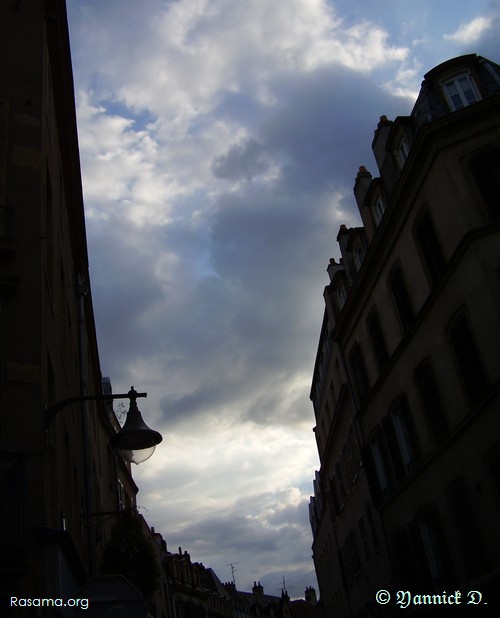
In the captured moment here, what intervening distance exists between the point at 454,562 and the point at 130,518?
9.36 meters

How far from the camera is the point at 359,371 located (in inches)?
1032

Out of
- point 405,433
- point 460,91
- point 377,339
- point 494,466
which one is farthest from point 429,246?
point 405,433

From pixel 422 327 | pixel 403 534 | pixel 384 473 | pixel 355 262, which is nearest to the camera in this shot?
pixel 422 327

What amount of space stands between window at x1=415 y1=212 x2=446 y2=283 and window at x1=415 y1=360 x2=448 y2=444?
111 inches

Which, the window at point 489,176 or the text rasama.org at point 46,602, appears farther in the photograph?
the window at point 489,176

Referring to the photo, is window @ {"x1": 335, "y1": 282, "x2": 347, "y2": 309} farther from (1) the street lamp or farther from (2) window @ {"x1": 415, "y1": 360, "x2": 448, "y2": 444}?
(1) the street lamp

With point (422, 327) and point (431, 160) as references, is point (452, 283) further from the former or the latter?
point (431, 160)

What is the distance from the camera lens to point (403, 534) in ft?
71.7

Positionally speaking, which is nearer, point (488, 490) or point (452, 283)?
point (488, 490)

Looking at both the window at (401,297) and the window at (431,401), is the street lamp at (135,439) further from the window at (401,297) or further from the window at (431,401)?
the window at (401,297)

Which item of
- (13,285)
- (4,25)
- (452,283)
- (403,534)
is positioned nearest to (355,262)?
(452,283)

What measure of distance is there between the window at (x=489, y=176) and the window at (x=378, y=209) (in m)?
5.02

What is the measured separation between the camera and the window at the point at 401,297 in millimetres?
20500

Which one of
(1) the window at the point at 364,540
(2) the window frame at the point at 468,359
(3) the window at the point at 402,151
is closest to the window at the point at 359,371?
(1) the window at the point at 364,540
